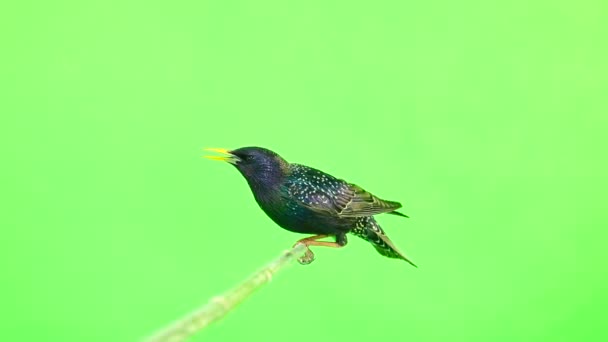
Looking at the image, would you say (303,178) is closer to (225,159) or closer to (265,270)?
(225,159)

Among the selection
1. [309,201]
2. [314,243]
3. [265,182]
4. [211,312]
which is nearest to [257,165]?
[265,182]

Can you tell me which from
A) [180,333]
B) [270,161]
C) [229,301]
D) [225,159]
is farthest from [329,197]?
[180,333]

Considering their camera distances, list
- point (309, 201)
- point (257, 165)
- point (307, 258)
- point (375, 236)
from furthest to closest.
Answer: point (375, 236)
point (307, 258)
point (309, 201)
point (257, 165)

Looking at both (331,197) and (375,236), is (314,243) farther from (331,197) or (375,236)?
(375,236)

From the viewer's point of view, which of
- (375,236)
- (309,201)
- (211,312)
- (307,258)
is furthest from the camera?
(375,236)

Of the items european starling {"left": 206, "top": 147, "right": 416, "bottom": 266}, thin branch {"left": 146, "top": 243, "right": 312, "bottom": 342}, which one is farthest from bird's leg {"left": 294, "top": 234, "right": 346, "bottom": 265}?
thin branch {"left": 146, "top": 243, "right": 312, "bottom": 342}

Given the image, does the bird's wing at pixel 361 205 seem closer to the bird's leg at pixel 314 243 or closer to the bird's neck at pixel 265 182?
the bird's leg at pixel 314 243

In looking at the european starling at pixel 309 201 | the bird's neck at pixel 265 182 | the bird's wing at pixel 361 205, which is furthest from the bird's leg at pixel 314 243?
the bird's neck at pixel 265 182
